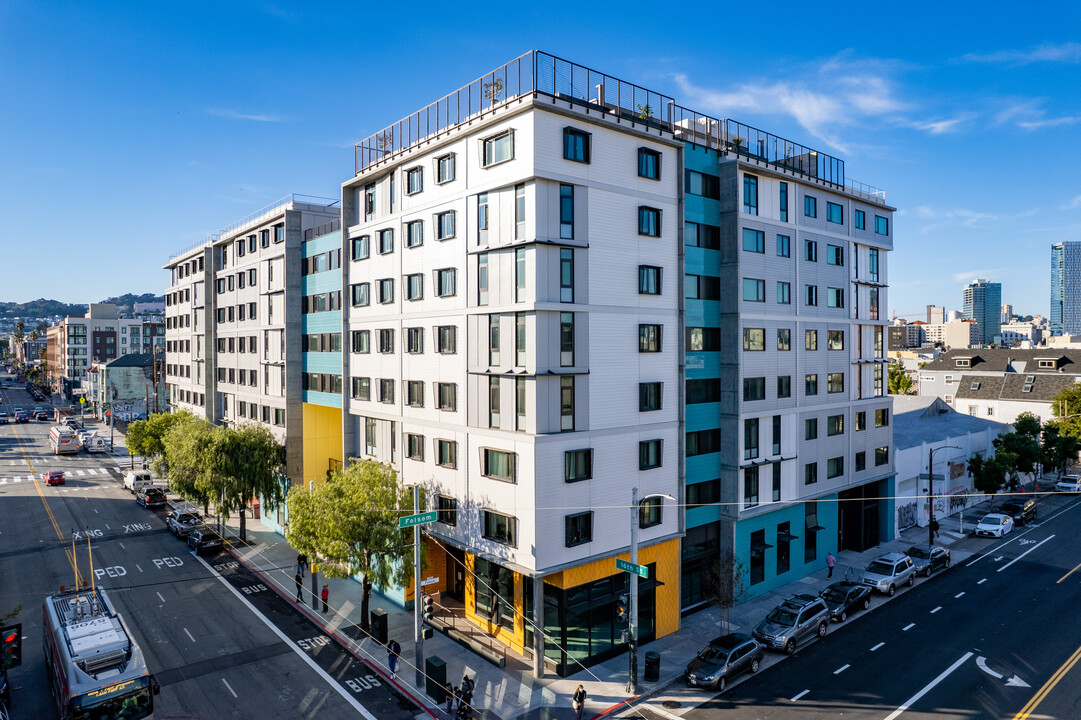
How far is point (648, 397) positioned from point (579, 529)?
7.31m

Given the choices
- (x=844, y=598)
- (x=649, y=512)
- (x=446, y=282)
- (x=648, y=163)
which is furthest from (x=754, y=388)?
(x=446, y=282)

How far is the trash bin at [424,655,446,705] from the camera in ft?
82.0

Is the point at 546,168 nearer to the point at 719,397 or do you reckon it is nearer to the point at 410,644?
the point at 719,397

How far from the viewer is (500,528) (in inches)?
1117

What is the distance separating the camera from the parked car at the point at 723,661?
25.7 meters

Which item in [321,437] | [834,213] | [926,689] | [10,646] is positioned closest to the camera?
[10,646]

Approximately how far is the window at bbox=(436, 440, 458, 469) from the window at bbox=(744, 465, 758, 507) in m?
16.0

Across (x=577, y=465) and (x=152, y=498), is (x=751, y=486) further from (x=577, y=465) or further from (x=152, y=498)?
(x=152, y=498)

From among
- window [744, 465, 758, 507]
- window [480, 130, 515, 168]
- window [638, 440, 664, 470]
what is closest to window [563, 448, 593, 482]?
window [638, 440, 664, 470]

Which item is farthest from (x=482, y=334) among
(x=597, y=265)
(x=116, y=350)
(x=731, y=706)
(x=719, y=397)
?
(x=116, y=350)

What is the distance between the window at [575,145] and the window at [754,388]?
50.8ft

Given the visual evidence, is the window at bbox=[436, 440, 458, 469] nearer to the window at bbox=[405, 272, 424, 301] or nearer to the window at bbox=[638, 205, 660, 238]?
the window at bbox=[405, 272, 424, 301]

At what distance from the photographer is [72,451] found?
83375 mm

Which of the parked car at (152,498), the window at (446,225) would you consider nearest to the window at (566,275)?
the window at (446,225)
